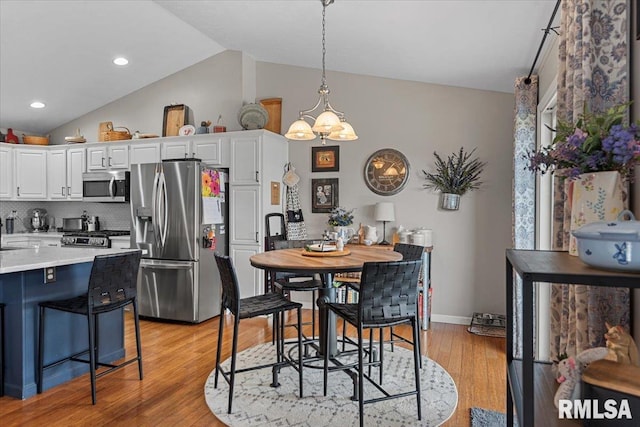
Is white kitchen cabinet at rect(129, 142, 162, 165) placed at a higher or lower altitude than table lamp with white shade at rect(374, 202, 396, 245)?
higher

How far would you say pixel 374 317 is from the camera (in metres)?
A: 2.43

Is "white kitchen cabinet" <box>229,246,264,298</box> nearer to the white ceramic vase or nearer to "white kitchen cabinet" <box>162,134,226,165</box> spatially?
"white kitchen cabinet" <box>162,134,226,165</box>

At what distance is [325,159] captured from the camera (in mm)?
5223

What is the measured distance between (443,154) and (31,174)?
5674 millimetres

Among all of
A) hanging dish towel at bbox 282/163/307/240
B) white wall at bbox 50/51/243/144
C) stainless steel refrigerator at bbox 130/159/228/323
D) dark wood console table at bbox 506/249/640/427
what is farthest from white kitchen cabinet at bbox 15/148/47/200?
dark wood console table at bbox 506/249/640/427

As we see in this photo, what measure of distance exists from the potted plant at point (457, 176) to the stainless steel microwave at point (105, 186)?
402 cm

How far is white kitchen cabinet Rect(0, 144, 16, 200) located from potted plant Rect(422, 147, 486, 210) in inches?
227

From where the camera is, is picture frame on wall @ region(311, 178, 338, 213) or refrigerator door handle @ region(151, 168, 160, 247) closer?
refrigerator door handle @ region(151, 168, 160, 247)

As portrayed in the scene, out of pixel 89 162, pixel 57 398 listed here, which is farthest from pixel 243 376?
pixel 89 162

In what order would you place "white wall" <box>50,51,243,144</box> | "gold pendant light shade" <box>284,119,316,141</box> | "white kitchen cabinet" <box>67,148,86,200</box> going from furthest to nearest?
1. "white kitchen cabinet" <box>67,148,86,200</box>
2. "white wall" <box>50,51,243,144</box>
3. "gold pendant light shade" <box>284,119,316,141</box>

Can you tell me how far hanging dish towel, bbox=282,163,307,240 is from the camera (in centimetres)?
522

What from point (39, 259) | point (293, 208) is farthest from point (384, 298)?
point (293, 208)

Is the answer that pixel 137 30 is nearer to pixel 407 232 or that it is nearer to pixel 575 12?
pixel 407 232

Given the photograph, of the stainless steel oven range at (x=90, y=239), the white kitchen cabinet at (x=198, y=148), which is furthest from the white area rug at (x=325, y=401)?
the stainless steel oven range at (x=90, y=239)
